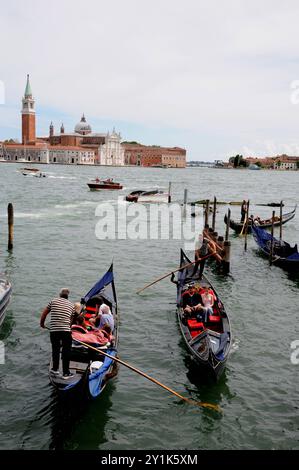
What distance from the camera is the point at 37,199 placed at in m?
33.6

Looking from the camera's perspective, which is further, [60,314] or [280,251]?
[280,251]

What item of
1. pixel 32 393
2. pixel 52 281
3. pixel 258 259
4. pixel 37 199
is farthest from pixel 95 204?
pixel 32 393

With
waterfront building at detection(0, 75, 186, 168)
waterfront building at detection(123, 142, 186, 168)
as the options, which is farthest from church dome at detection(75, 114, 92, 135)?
waterfront building at detection(123, 142, 186, 168)

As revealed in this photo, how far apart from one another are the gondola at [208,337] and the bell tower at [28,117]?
12974 cm

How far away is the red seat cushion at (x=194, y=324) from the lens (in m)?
8.48

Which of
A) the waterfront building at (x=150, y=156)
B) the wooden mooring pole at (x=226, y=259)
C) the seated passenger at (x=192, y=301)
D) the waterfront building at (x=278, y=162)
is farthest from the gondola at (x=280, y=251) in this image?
the waterfront building at (x=278, y=162)

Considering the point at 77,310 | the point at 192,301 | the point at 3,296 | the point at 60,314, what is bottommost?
the point at 192,301

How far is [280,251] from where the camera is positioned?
1570 cm

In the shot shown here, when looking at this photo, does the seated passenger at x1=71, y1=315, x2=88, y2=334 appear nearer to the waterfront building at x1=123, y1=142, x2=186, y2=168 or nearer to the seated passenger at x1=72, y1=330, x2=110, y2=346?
the seated passenger at x1=72, y1=330, x2=110, y2=346

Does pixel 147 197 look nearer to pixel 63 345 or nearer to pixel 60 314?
pixel 63 345

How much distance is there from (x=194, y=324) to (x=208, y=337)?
99 cm

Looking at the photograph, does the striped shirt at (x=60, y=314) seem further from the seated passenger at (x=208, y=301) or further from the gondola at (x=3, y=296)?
the seated passenger at (x=208, y=301)

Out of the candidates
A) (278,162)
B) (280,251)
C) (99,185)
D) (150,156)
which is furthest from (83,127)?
(280,251)

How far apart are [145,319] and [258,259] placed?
7149 mm
